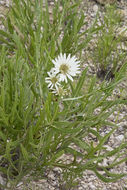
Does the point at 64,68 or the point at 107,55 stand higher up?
the point at 107,55

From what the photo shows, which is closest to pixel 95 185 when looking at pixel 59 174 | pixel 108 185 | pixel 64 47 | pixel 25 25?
pixel 108 185

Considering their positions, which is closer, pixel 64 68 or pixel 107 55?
pixel 64 68

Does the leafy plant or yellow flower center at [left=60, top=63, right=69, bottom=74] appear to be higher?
the leafy plant

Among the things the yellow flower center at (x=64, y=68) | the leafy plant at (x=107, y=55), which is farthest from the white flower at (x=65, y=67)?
the leafy plant at (x=107, y=55)

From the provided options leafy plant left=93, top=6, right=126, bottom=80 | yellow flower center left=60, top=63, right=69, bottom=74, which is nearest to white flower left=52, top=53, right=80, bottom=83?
yellow flower center left=60, top=63, right=69, bottom=74

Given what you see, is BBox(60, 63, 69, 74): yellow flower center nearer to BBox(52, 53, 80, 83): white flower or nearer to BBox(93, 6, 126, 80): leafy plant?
BBox(52, 53, 80, 83): white flower

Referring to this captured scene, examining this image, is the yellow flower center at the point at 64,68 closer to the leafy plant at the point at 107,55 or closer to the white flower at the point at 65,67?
the white flower at the point at 65,67

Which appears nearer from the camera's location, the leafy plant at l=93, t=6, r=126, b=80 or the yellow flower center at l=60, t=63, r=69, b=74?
the yellow flower center at l=60, t=63, r=69, b=74

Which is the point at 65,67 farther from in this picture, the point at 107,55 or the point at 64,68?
the point at 107,55

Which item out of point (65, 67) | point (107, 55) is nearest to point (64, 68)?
point (65, 67)

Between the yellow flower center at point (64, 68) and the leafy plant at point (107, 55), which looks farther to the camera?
the leafy plant at point (107, 55)

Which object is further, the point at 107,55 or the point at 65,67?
the point at 107,55
